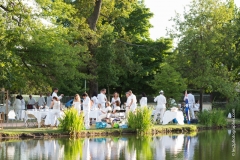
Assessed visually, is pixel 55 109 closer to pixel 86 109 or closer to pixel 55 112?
pixel 55 112

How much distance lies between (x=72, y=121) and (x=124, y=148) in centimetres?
553

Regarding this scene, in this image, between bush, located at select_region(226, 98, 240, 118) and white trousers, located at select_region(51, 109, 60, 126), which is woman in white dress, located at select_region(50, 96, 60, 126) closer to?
white trousers, located at select_region(51, 109, 60, 126)

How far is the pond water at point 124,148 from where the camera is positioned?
1845cm

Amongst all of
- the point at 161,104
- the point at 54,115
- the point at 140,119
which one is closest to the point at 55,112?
the point at 54,115

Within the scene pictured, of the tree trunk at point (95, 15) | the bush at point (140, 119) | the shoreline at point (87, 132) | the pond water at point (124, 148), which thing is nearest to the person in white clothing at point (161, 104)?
the shoreline at point (87, 132)

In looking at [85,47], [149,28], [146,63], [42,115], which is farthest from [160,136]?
[149,28]

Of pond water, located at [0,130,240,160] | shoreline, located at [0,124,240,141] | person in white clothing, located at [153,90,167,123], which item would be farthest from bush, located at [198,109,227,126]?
pond water, located at [0,130,240,160]

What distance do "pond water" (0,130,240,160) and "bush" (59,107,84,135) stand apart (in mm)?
1231

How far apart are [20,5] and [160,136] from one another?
14855mm

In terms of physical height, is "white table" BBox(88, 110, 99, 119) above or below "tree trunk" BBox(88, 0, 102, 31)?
below

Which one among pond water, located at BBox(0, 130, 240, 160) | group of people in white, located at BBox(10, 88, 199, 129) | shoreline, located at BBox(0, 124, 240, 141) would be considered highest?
group of people in white, located at BBox(10, 88, 199, 129)

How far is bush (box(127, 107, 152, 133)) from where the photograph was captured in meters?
28.1

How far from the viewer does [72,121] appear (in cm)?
2612

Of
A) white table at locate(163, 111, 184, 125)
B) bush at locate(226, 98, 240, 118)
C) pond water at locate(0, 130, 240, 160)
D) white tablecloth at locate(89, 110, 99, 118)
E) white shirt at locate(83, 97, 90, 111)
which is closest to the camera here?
pond water at locate(0, 130, 240, 160)
